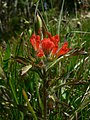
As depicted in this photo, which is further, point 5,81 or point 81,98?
point 81,98

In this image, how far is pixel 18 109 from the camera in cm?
149

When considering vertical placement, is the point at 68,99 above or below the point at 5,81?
below

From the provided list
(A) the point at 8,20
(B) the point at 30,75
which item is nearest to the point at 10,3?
(A) the point at 8,20

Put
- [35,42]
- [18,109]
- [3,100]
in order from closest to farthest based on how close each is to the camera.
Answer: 1. [35,42]
2. [18,109]
3. [3,100]

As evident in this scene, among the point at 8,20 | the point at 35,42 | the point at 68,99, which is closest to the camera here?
the point at 35,42

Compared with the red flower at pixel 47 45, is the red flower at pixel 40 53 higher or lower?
lower

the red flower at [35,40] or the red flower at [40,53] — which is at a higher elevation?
the red flower at [35,40]

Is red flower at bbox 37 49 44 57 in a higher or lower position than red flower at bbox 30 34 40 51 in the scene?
lower

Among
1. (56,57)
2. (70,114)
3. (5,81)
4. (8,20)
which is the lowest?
(8,20)

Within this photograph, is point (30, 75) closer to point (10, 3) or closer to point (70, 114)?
point (70, 114)

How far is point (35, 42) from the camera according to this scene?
134 cm

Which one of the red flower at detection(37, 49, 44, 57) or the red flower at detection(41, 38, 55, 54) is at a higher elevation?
the red flower at detection(41, 38, 55, 54)

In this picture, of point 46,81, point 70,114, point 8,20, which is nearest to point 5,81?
point 46,81

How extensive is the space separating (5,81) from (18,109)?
0.15 m
